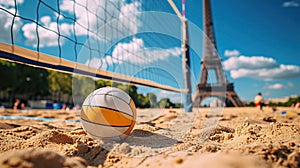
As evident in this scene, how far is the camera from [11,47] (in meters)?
3.16

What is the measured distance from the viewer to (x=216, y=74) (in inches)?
1045

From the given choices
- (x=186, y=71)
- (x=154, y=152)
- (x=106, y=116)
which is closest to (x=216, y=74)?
(x=186, y=71)

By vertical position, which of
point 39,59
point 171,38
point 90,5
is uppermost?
point 171,38

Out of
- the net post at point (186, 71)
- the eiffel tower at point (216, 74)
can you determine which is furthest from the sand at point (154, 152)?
the eiffel tower at point (216, 74)

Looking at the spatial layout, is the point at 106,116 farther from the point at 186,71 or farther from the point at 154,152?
the point at 186,71

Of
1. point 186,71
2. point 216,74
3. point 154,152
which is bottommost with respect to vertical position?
point 154,152

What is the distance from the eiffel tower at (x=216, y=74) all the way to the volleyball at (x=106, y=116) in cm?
2162

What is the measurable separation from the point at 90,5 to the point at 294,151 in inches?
205

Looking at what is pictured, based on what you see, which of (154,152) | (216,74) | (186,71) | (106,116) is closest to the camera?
(154,152)

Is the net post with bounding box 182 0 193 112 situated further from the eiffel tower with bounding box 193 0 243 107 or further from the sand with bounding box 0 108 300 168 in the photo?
the eiffel tower with bounding box 193 0 243 107

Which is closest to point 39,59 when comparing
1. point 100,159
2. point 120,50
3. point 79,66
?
point 79,66

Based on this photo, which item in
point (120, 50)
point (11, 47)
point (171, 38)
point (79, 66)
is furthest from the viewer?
point (171, 38)

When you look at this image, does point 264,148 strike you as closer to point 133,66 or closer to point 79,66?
point 79,66

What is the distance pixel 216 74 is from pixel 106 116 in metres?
25.2
